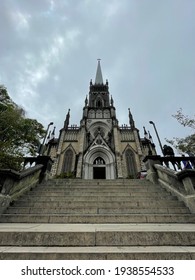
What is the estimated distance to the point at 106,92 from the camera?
35375 millimetres

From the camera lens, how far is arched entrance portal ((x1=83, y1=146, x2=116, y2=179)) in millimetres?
19656

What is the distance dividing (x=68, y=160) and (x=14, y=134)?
12840 mm

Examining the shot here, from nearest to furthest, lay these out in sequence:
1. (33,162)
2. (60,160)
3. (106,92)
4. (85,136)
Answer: (33,162)
(60,160)
(85,136)
(106,92)

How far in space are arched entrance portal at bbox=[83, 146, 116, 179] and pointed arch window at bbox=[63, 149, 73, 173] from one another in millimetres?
2603

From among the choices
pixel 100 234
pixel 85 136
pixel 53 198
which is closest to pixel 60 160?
pixel 85 136

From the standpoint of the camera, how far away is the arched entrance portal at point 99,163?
19.7 meters

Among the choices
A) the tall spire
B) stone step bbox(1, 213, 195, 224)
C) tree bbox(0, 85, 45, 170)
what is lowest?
stone step bbox(1, 213, 195, 224)

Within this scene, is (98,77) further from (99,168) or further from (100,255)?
(100,255)

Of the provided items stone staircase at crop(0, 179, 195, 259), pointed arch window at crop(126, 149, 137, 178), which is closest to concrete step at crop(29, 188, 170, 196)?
stone staircase at crop(0, 179, 195, 259)

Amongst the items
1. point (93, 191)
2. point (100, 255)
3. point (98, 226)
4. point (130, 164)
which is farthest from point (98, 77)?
point (100, 255)

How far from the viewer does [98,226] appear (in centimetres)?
278

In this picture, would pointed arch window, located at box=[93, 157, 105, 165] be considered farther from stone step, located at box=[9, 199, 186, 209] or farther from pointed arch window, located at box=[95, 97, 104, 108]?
stone step, located at box=[9, 199, 186, 209]
